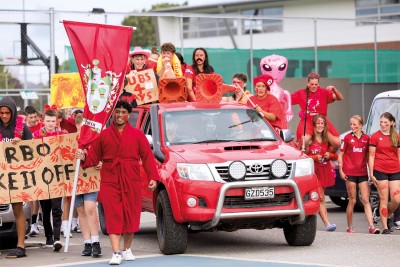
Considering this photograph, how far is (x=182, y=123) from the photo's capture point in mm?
13445

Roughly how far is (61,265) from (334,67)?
17288 mm

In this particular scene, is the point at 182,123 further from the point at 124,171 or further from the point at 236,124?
the point at 124,171

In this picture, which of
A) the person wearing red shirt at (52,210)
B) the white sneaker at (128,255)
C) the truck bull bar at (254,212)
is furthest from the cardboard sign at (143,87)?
the white sneaker at (128,255)

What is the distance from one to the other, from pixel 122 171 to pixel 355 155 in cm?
461

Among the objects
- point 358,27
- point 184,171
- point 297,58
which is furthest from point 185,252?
point 358,27

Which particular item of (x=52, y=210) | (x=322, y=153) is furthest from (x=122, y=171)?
(x=322, y=153)

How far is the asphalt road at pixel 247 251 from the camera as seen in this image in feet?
38.0

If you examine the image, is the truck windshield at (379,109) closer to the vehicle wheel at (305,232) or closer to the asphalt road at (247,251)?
the asphalt road at (247,251)

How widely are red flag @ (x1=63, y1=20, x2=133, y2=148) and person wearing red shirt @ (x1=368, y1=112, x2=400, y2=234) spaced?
→ 4.15 m

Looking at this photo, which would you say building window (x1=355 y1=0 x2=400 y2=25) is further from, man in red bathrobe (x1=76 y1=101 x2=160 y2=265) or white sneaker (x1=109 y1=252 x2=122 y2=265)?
white sneaker (x1=109 y1=252 x2=122 y2=265)

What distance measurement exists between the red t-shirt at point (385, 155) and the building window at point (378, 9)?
31499 millimetres

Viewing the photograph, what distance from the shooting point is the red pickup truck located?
12.2 m

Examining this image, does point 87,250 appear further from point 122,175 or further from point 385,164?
point 385,164

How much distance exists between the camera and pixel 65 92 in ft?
54.0
